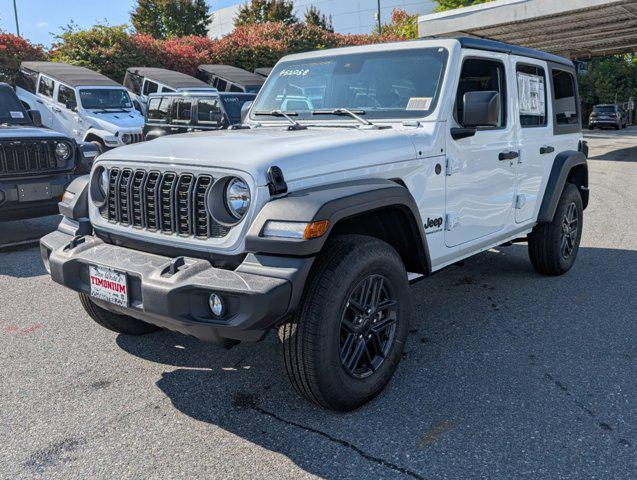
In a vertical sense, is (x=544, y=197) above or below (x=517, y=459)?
above

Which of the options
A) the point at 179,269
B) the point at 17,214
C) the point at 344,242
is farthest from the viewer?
the point at 17,214

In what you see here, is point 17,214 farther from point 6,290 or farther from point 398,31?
point 398,31

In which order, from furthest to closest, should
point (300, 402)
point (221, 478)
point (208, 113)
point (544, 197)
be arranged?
1. point (208, 113)
2. point (544, 197)
3. point (300, 402)
4. point (221, 478)

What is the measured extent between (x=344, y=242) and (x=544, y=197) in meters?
2.72

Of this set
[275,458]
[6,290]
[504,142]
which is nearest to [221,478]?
[275,458]

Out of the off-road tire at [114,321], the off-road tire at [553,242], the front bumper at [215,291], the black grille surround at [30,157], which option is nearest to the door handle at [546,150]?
the off-road tire at [553,242]

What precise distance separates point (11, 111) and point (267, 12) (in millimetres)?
41117

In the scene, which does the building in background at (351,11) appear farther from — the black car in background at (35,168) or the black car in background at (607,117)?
the black car in background at (35,168)

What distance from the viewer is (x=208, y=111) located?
40.1ft

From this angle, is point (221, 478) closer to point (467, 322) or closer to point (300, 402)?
point (300, 402)

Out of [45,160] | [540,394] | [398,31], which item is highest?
[398,31]

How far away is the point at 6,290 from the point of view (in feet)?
16.5

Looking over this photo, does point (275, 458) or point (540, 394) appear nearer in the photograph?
point (275, 458)

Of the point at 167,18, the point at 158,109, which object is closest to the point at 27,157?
the point at 158,109
